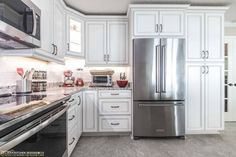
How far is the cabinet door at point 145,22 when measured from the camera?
3.53 meters

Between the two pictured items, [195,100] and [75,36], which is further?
[75,36]

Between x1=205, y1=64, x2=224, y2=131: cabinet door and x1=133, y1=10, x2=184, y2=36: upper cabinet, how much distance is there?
3.20 ft

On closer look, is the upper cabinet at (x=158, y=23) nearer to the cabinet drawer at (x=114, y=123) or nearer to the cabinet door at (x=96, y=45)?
the cabinet door at (x=96, y=45)

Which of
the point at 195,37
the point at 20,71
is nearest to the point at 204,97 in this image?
the point at 195,37

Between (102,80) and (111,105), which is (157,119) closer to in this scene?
(111,105)

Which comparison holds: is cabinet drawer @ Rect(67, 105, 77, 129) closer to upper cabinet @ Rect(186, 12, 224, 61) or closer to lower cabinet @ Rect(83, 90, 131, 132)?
lower cabinet @ Rect(83, 90, 131, 132)

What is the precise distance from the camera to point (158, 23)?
3.54 meters

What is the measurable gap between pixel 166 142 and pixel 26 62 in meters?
2.50

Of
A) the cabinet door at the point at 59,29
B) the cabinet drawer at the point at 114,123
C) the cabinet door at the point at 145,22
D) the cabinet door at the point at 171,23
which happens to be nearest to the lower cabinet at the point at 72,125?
the cabinet drawer at the point at 114,123

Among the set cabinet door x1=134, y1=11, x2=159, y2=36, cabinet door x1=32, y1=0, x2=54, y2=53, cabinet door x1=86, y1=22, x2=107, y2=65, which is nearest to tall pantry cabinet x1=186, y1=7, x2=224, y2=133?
cabinet door x1=134, y1=11, x2=159, y2=36

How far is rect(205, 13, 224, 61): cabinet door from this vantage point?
371cm

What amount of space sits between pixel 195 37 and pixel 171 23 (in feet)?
1.80

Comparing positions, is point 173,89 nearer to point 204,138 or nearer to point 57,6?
point 204,138

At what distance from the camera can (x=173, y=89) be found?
3457mm
